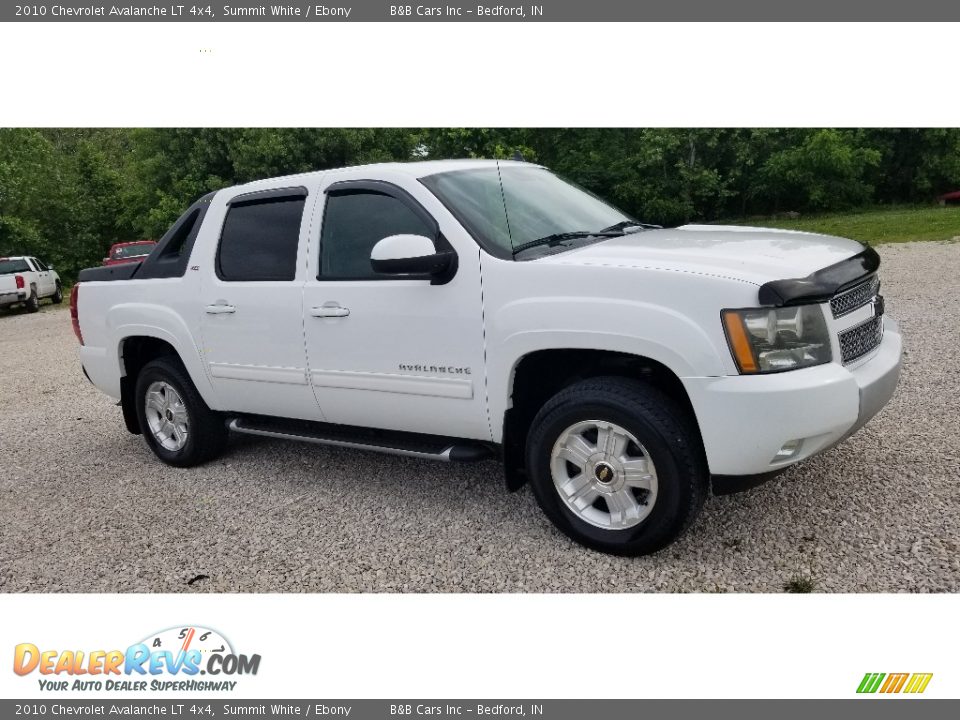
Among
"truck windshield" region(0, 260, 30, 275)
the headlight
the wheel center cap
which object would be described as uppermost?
the headlight

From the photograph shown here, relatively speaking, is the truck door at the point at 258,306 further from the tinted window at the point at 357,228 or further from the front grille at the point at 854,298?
the front grille at the point at 854,298

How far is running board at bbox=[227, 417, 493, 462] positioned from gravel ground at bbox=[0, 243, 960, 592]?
386 mm

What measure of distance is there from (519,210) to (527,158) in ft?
76.3

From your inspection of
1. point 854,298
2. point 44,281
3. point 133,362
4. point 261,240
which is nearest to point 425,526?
point 261,240

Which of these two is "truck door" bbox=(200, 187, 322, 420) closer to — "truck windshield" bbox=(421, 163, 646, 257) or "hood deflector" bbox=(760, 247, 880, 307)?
"truck windshield" bbox=(421, 163, 646, 257)

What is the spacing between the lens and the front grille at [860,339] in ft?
10.8

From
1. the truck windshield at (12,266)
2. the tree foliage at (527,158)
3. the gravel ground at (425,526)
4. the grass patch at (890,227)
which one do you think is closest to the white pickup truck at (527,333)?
the gravel ground at (425,526)

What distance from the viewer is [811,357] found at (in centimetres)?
312

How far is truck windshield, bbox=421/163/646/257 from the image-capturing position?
3.82m

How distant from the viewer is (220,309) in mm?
4715

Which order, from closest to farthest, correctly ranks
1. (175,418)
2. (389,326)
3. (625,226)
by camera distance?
(389,326) → (625,226) → (175,418)

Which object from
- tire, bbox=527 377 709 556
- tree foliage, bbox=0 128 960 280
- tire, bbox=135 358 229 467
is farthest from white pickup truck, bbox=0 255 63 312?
tire, bbox=527 377 709 556

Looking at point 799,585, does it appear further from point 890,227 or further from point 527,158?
point 527,158

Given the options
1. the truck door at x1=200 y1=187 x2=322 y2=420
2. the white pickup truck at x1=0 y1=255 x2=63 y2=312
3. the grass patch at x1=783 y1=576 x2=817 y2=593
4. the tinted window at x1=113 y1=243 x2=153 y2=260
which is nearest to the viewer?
the grass patch at x1=783 y1=576 x2=817 y2=593
